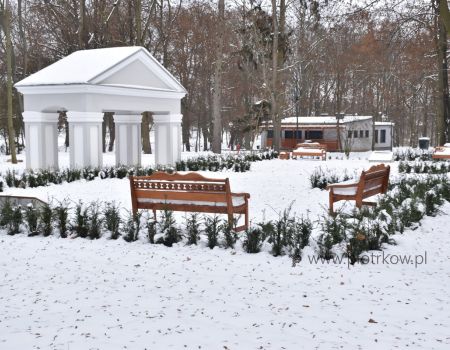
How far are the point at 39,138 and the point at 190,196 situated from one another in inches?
479

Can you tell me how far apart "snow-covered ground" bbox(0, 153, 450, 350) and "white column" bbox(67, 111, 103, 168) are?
10250 millimetres

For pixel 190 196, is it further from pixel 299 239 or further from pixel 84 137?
pixel 84 137

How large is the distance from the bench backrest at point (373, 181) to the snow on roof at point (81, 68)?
1051 centimetres

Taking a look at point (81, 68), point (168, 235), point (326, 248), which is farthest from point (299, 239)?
point (81, 68)

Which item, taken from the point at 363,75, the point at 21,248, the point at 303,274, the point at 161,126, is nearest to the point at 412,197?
the point at 303,274

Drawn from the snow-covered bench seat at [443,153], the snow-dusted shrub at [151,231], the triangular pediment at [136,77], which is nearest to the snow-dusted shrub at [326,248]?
the snow-dusted shrub at [151,231]

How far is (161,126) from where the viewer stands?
854 inches

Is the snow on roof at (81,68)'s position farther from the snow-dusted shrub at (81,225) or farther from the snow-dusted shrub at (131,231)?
the snow-dusted shrub at (131,231)

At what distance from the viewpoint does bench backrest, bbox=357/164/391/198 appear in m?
9.23

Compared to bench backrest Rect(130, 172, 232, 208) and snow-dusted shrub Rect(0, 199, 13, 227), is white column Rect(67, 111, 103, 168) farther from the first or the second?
bench backrest Rect(130, 172, 232, 208)

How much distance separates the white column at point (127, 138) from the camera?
69.3ft

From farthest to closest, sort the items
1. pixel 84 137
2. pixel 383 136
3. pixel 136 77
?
pixel 383 136 < pixel 136 77 < pixel 84 137

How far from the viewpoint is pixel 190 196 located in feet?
27.2

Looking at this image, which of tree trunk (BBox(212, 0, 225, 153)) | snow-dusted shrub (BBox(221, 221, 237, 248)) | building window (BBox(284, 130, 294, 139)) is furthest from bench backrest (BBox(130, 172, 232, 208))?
building window (BBox(284, 130, 294, 139))
